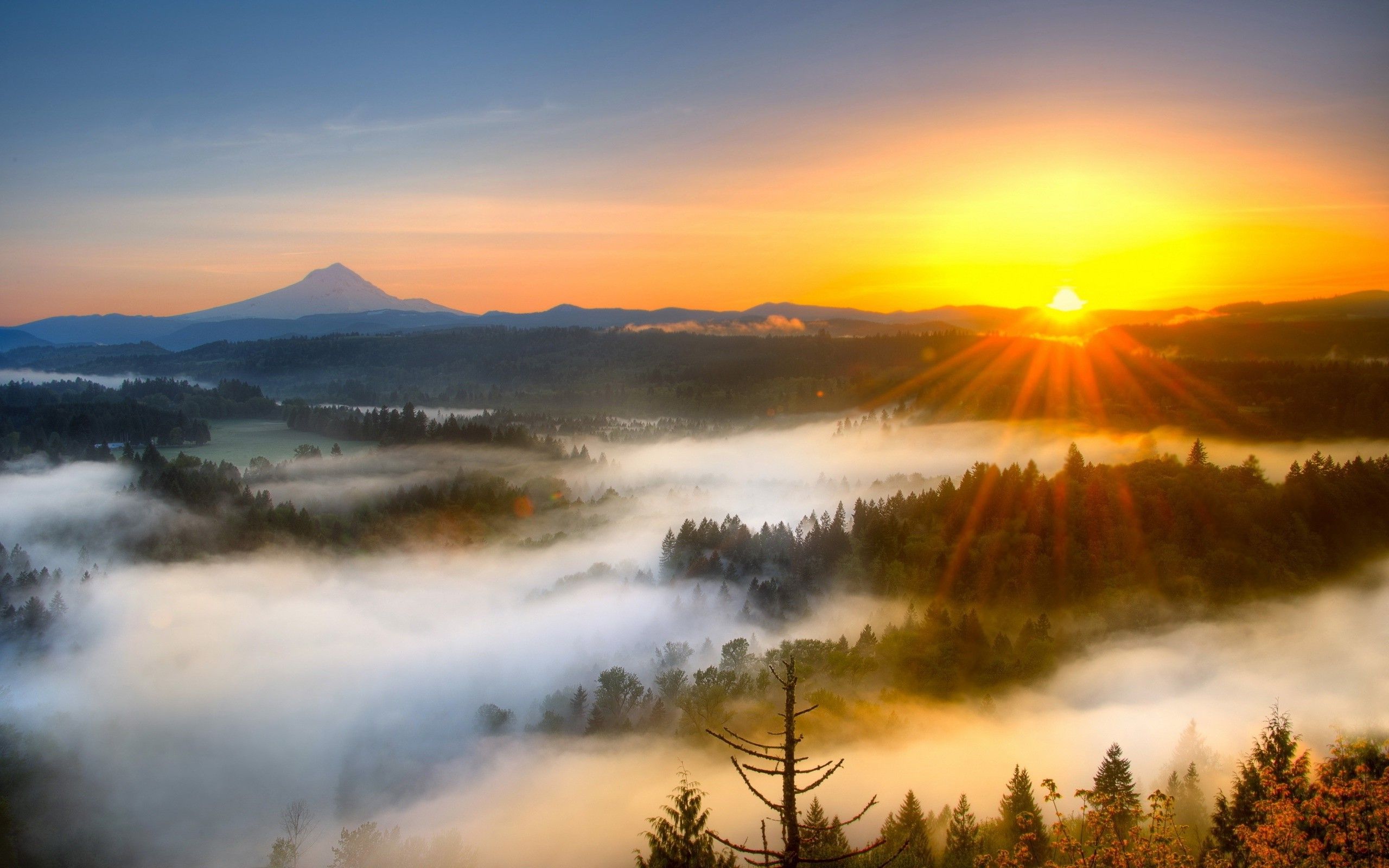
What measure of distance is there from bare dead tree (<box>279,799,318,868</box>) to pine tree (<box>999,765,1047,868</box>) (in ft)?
240

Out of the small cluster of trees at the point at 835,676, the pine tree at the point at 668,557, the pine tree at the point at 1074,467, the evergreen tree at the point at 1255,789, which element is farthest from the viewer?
the pine tree at the point at 668,557

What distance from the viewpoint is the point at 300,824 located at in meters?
89.6

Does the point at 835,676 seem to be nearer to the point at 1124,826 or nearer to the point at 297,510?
the point at 1124,826

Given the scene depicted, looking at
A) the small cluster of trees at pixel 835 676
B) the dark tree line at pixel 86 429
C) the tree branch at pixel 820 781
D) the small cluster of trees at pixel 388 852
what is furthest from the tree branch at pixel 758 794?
the dark tree line at pixel 86 429

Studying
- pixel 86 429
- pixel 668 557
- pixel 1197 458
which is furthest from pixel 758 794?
pixel 86 429

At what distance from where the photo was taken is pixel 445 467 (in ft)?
618

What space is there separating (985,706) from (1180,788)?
84.9ft

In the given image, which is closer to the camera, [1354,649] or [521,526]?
[1354,649]

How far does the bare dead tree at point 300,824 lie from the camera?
278ft

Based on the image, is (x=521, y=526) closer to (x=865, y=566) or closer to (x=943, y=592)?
(x=865, y=566)

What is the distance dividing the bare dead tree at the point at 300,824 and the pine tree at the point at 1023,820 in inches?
2885

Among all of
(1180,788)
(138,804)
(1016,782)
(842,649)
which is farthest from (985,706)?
(138,804)

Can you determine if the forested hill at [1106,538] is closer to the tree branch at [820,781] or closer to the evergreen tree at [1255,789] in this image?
the evergreen tree at [1255,789]

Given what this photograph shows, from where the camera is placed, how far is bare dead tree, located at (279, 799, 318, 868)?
84812 millimetres
